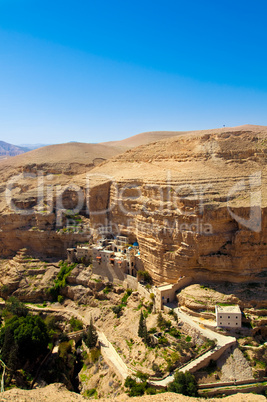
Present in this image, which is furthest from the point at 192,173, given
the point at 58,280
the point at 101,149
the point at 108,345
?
the point at 101,149

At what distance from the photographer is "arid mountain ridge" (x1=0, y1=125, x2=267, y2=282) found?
23000mm

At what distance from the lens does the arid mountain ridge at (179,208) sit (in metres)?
23.0

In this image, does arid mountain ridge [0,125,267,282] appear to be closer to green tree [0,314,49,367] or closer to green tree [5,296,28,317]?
green tree [5,296,28,317]

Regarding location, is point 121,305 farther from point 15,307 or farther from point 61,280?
point 15,307

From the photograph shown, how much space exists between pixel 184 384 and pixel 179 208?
11.8 m

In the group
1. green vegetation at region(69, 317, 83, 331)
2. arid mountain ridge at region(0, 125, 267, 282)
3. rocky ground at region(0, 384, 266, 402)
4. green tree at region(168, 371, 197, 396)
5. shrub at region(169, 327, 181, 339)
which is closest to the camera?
rocky ground at region(0, 384, 266, 402)

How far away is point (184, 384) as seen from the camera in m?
17.8

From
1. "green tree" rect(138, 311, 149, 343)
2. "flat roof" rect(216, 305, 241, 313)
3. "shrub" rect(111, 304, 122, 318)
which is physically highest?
"flat roof" rect(216, 305, 241, 313)

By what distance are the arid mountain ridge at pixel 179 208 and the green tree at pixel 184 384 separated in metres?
7.68

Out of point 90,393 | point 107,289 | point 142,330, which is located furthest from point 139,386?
point 107,289

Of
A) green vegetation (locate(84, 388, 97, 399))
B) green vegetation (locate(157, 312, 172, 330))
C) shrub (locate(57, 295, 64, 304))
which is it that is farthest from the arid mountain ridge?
green vegetation (locate(84, 388, 97, 399))

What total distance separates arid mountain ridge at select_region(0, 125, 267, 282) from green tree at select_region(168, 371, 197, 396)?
7.68m

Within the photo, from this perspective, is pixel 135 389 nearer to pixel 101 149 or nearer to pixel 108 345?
pixel 108 345

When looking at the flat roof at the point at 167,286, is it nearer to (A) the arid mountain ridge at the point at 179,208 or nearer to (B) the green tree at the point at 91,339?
(A) the arid mountain ridge at the point at 179,208
